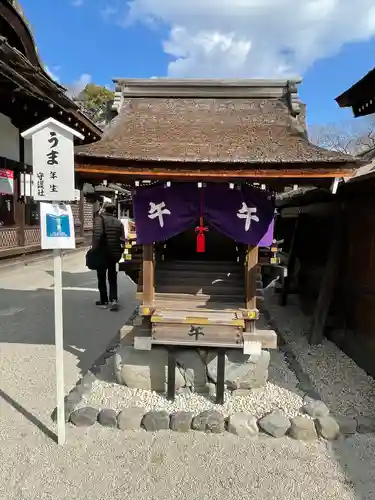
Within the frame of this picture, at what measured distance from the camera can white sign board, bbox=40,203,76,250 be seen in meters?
3.64

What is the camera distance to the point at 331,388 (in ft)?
16.9

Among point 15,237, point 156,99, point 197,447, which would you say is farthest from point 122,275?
point 197,447

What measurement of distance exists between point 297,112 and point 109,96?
92.9 feet

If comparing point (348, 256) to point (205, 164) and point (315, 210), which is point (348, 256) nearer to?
point (315, 210)

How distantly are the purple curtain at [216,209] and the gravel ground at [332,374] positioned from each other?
209 centimetres

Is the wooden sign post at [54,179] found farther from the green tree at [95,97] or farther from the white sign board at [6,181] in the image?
the green tree at [95,97]

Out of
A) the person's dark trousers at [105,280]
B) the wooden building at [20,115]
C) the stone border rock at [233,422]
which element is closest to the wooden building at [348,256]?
the stone border rock at [233,422]

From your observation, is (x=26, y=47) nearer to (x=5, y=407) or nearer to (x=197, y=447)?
(x=5, y=407)

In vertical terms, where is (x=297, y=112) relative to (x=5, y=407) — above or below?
above

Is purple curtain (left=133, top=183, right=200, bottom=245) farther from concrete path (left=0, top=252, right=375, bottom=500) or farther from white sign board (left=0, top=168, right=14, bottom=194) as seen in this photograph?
white sign board (left=0, top=168, right=14, bottom=194)

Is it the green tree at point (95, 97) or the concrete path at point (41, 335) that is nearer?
the concrete path at point (41, 335)

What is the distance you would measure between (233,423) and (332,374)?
7.24ft

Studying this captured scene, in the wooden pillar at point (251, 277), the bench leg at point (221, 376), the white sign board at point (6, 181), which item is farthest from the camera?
the white sign board at point (6, 181)

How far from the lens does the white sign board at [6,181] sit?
1067 cm
